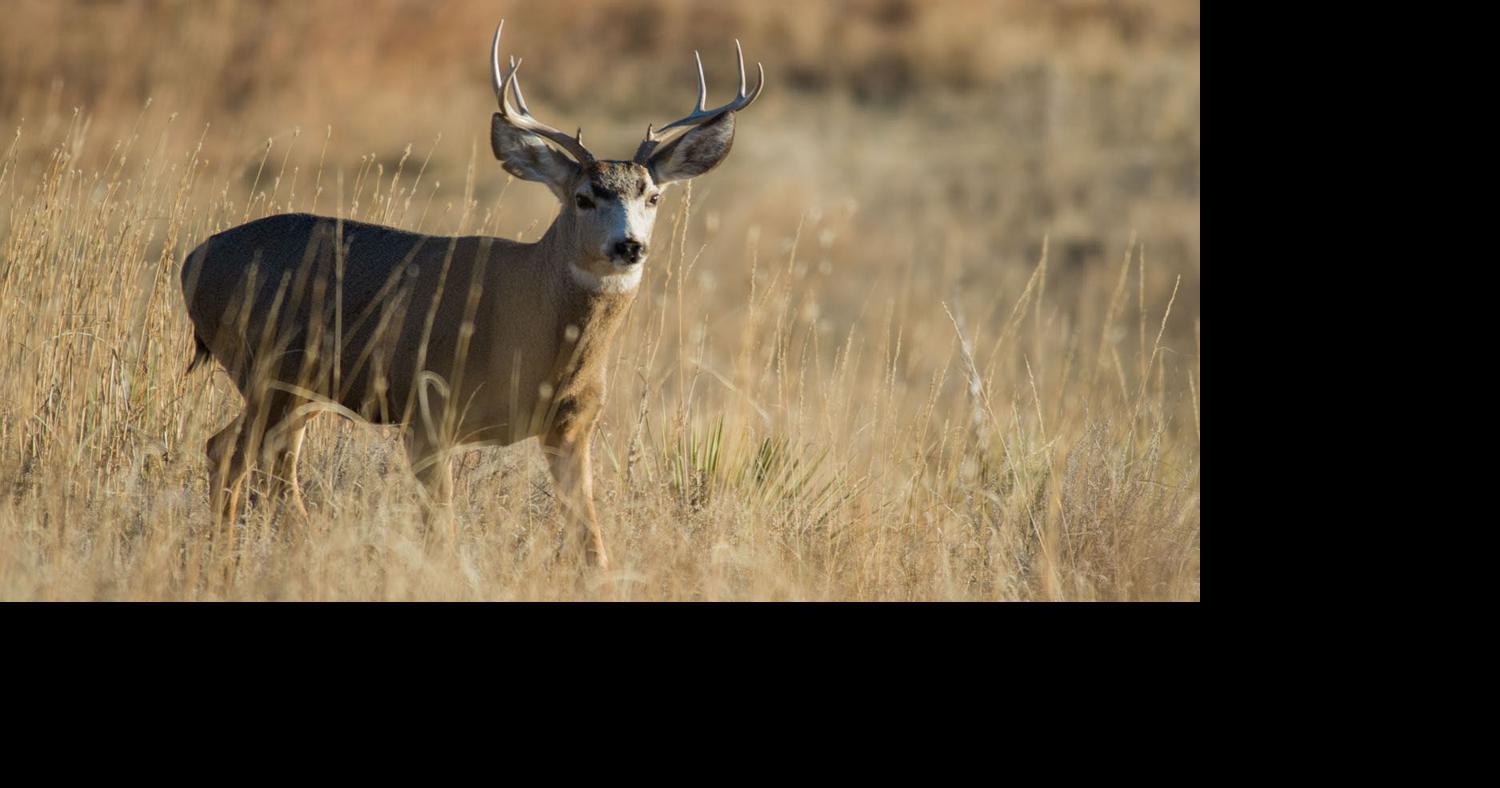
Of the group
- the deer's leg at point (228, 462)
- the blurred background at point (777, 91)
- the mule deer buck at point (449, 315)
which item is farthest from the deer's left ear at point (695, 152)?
the blurred background at point (777, 91)

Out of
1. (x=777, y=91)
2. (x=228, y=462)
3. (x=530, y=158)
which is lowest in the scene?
(x=228, y=462)

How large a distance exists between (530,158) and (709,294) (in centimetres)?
513

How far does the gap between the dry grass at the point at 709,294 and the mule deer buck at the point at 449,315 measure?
245mm

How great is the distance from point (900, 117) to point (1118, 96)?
2.84 meters

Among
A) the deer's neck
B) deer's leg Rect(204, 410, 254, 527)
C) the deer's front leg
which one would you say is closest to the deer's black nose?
the deer's neck

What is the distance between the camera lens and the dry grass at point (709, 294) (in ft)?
18.6

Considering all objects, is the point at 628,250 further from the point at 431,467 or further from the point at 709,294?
the point at 709,294

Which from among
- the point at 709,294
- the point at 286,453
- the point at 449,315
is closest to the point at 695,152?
the point at 449,315

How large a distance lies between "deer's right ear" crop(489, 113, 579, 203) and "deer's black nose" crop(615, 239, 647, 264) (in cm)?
59

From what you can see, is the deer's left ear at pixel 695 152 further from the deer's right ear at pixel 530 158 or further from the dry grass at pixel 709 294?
the dry grass at pixel 709 294

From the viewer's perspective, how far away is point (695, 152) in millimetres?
6227

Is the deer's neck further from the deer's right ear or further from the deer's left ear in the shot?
the deer's left ear
